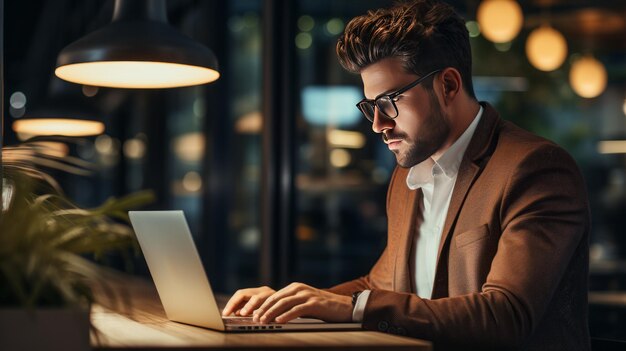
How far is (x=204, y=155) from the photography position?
6492 mm

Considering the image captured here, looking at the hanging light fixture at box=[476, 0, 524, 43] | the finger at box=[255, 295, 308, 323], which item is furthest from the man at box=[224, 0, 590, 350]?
the hanging light fixture at box=[476, 0, 524, 43]

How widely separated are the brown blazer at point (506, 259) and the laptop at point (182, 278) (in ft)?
0.72

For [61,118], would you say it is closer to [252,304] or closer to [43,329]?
[252,304]

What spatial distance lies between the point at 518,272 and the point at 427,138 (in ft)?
1.99

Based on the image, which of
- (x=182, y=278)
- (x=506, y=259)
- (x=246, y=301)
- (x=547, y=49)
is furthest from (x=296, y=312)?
(x=547, y=49)

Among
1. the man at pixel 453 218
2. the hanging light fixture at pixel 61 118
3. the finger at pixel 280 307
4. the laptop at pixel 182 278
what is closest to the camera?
the laptop at pixel 182 278

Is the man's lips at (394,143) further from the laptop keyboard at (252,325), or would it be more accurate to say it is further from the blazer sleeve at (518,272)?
the laptop keyboard at (252,325)

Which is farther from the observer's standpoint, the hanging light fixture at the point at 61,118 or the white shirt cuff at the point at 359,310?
the hanging light fixture at the point at 61,118

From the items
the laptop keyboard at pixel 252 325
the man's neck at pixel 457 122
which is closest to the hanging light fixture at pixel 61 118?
the man's neck at pixel 457 122

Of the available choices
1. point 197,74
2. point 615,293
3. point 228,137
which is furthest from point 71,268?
point 228,137

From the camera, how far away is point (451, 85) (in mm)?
2936

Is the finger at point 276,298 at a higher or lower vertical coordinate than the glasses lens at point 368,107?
lower

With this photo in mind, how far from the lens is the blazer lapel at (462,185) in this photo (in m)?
2.77

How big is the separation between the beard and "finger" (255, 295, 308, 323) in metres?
0.78
